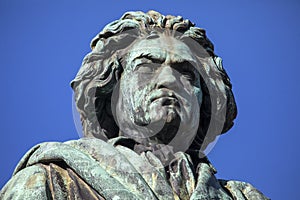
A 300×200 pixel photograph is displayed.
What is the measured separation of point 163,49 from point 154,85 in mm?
430

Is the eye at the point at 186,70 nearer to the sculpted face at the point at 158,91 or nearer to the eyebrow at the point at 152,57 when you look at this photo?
the sculpted face at the point at 158,91

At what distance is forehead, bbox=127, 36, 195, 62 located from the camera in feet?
40.3

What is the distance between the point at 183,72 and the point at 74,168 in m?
1.52

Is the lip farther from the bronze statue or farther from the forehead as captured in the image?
the forehead

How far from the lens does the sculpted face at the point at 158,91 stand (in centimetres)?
1195

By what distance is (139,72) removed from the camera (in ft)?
40.2

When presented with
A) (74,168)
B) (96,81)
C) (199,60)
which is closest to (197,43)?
(199,60)

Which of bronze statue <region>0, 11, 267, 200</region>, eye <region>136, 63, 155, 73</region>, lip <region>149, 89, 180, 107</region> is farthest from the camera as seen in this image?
eye <region>136, 63, 155, 73</region>

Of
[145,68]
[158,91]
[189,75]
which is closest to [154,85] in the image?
[158,91]

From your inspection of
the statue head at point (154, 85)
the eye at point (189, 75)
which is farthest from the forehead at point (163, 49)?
the eye at point (189, 75)

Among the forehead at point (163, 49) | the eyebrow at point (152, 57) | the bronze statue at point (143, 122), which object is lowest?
the bronze statue at point (143, 122)

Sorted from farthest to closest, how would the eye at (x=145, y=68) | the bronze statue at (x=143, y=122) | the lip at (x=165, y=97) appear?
the eye at (x=145, y=68)
the lip at (x=165, y=97)
the bronze statue at (x=143, y=122)

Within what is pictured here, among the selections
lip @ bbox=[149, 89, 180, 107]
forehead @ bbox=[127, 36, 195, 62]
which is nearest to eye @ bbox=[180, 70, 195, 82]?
forehead @ bbox=[127, 36, 195, 62]

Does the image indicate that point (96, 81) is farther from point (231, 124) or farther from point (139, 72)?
point (231, 124)
